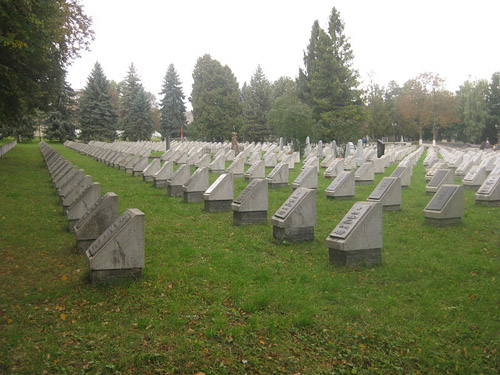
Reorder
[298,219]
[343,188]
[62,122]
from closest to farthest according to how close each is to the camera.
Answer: [298,219]
[343,188]
[62,122]

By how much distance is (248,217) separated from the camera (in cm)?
1017

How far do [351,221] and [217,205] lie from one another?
16.7ft

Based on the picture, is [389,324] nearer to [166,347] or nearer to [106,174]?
[166,347]

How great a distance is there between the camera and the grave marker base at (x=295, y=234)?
8625mm

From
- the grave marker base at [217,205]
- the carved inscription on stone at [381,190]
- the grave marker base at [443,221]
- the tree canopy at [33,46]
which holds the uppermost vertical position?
the tree canopy at [33,46]

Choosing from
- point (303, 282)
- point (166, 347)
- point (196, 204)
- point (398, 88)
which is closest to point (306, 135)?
point (196, 204)

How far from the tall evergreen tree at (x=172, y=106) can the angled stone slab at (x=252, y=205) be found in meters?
59.2

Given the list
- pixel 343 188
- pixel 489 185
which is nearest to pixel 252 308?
pixel 343 188

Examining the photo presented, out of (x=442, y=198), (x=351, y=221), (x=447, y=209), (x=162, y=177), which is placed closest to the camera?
(x=351, y=221)

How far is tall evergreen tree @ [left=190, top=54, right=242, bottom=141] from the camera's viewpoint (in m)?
60.4

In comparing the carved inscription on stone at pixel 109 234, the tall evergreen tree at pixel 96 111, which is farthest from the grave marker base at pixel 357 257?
the tall evergreen tree at pixel 96 111

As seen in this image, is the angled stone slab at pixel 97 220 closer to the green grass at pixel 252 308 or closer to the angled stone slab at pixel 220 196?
the green grass at pixel 252 308

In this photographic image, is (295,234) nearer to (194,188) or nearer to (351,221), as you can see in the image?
(351,221)

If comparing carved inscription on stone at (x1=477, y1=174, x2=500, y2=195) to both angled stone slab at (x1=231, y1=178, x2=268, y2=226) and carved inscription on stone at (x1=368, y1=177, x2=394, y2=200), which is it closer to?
carved inscription on stone at (x1=368, y1=177, x2=394, y2=200)
